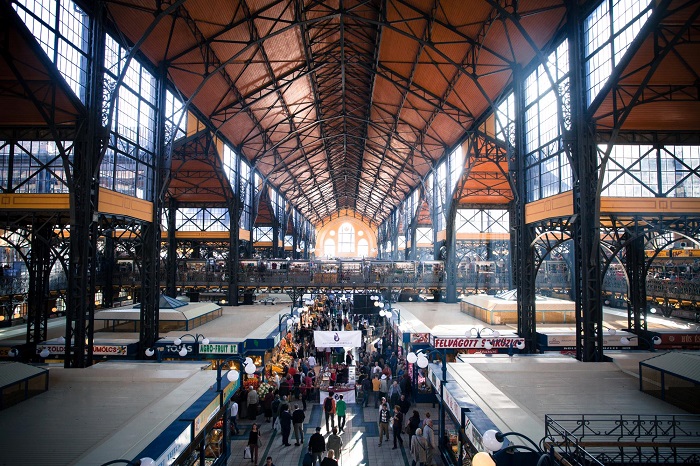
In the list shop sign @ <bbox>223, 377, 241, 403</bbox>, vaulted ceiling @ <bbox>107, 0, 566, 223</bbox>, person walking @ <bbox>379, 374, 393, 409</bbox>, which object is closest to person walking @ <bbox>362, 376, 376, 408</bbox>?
person walking @ <bbox>379, 374, 393, 409</bbox>

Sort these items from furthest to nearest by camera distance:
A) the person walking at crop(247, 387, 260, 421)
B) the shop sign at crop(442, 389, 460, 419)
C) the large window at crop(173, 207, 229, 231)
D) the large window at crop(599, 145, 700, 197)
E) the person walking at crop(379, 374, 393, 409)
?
1. the large window at crop(173, 207, 229, 231)
2. the large window at crop(599, 145, 700, 197)
3. the person walking at crop(379, 374, 393, 409)
4. the person walking at crop(247, 387, 260, 421)
5. the shop sign at crop(442, 389, 460, 419)

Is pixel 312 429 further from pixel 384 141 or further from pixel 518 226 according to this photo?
pixel 384 141

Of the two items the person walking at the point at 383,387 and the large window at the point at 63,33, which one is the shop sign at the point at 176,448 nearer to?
the person walking at the point at 383,387

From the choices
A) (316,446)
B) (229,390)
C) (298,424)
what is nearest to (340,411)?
(298,424)

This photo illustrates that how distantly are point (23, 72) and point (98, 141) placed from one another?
298 centimetres

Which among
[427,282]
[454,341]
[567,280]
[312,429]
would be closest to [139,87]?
[312,429]

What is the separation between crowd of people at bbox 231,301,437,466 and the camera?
1132 cm

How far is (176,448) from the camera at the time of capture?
24.9 ft

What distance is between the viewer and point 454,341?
17.3 meters

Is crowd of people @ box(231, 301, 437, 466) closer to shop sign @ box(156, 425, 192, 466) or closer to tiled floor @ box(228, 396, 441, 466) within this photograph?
tiled floor @ box(228, 396, 441, 466)

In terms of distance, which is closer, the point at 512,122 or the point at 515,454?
the point at 515,454

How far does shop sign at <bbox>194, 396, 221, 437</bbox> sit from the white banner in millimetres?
8248

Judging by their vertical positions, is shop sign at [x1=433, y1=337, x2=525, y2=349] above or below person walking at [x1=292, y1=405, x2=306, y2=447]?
above

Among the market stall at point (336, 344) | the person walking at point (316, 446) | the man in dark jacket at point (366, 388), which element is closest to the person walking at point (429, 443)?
the person walking at point (316, 446)
